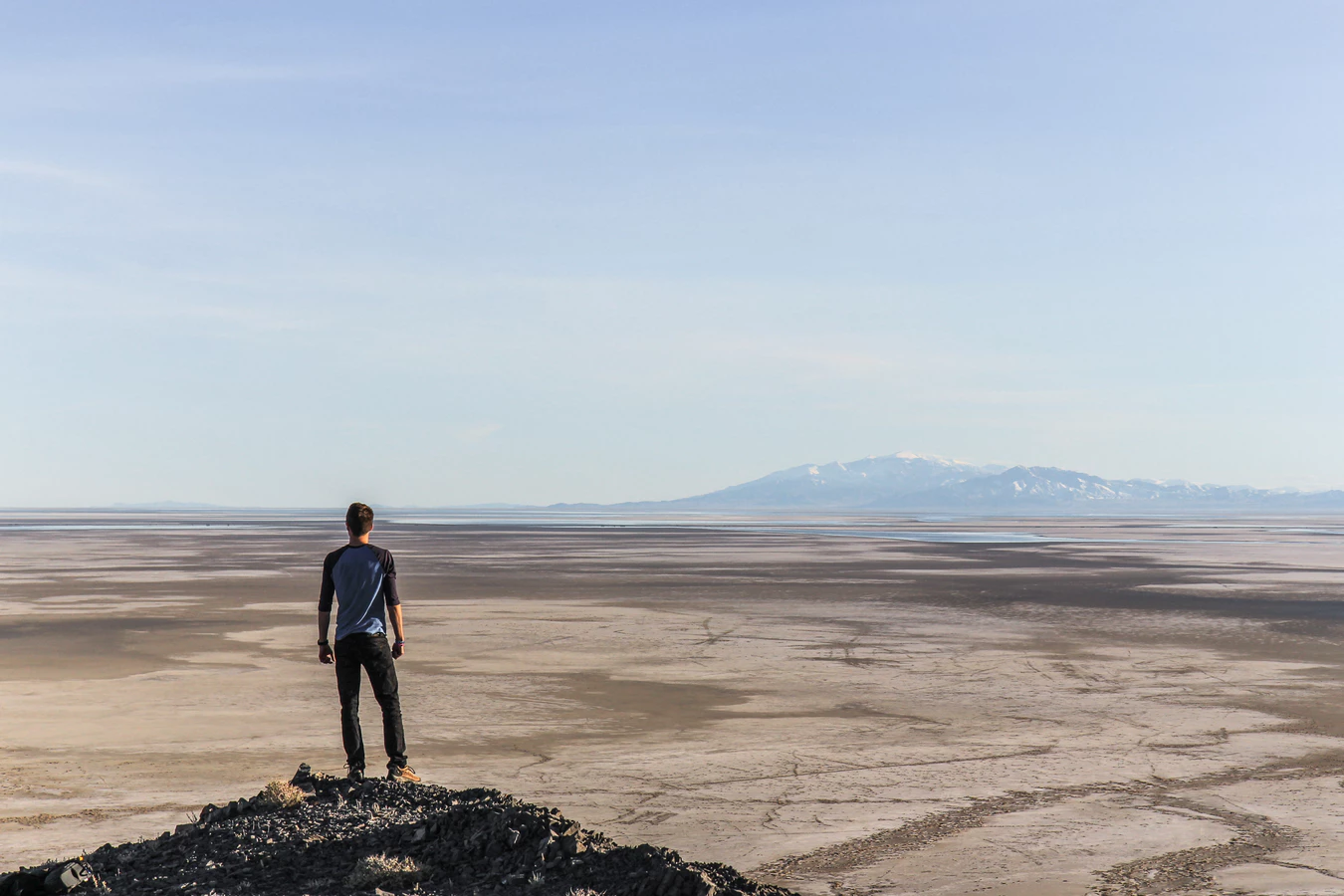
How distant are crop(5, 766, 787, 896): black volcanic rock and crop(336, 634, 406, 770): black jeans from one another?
0.88 m

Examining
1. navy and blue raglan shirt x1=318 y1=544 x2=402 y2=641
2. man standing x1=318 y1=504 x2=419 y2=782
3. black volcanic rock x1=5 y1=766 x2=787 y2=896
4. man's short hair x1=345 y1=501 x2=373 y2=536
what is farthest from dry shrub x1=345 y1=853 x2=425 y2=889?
man's short hair x1=345 y1=501 x2=373 y2=536

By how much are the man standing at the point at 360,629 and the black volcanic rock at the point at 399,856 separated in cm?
95

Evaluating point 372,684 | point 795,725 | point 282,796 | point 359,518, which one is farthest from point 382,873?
point 795,725

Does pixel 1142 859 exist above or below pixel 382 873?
below

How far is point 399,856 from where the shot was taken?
683 cm

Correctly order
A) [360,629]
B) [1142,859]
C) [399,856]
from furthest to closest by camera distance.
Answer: [360,629]
[1142,859]
[399,856]

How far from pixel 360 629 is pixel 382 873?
226 cm

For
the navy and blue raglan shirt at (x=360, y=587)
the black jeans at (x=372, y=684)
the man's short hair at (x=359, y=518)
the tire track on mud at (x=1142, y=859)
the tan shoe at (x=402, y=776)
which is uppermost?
the man's short hair at (x=359, y=518)

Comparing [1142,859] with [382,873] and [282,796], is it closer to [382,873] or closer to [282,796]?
[382,873]

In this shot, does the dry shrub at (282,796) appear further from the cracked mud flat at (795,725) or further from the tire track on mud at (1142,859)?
the tire track on mud at (1142,859)

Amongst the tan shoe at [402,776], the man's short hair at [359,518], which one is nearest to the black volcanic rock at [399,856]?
the tan shoe at [402,776]

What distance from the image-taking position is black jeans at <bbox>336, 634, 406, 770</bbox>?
844cm

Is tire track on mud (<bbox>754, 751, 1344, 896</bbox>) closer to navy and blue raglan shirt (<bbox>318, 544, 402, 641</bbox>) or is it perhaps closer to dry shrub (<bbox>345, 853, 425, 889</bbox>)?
dry shrub (<bbox>345, 853, 425, 889</bbox>)

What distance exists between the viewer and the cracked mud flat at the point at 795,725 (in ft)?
26.5
